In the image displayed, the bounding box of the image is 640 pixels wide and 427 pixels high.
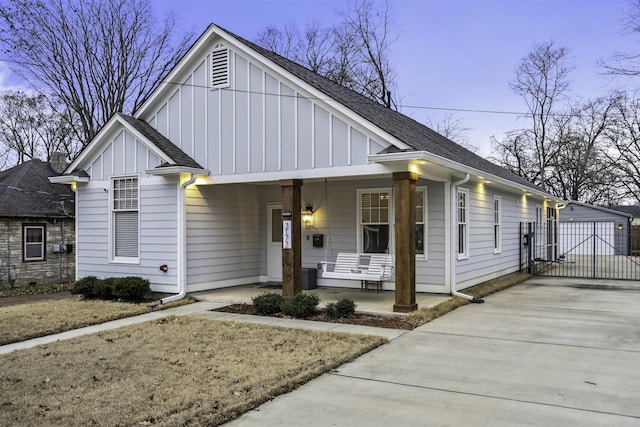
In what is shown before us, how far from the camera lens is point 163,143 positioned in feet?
36.9

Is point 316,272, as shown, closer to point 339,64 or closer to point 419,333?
point 419,333

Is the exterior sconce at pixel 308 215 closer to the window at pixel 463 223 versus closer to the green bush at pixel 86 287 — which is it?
the window at pixel 463 223

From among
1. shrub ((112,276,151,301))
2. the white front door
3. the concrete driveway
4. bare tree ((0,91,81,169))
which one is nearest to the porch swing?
the white front door

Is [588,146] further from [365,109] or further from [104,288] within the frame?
[104,288]

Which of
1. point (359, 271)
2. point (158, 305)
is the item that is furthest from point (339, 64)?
point (158, 305)

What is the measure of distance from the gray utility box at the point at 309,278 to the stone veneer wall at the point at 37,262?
26.2ft

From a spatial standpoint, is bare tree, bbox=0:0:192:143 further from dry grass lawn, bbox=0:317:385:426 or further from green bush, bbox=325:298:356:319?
green bush, bbox=325:298:356:319

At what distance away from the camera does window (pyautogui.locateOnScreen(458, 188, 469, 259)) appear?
11.5 m

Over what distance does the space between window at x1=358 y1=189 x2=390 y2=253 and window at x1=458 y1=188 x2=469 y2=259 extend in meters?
1.57

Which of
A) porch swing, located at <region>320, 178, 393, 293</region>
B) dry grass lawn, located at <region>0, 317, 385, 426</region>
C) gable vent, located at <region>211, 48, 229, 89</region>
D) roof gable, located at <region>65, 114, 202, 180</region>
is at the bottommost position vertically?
dry grass lawn, located at <region>0, 317, 385, 426</region>

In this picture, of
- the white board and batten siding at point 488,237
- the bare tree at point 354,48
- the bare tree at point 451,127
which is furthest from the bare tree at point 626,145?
the white board and batten siding at point 488,237

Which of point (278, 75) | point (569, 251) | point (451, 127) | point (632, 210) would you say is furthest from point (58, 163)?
point (632, 210)

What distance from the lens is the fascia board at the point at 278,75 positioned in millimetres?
8945

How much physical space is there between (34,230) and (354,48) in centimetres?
1751
